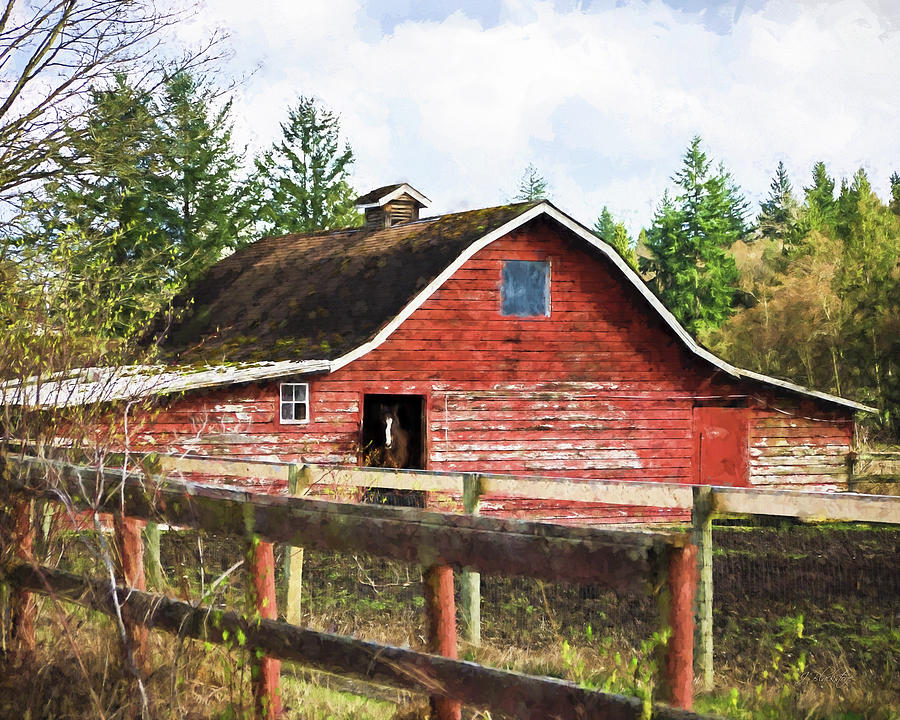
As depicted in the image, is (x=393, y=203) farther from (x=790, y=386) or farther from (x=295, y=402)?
(x=790, y=386)

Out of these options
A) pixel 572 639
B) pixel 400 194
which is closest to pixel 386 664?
pixel 572 639

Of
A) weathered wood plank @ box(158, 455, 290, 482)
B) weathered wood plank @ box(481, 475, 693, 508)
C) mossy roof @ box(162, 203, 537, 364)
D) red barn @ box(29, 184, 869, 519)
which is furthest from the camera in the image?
mossy roof @ box(162, 203, 537, 364)

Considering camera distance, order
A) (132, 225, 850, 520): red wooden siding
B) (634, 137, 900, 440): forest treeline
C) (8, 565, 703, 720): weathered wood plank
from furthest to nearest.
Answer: (634, 137, 900, 440): forest treeline, (132, 225, 850, 520): red wooden siding, (8, 565, 703, 720): weathered wood plank

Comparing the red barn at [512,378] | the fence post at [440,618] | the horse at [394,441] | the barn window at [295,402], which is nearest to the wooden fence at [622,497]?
the fence post at [440,618]

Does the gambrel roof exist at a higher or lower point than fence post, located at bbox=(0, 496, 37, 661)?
higher

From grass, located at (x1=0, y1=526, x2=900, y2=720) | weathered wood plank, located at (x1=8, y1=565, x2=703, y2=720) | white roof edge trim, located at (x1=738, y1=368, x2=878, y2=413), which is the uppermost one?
white roof edge trim, located at (x1=738, y1=368, x2=878, y2=413)

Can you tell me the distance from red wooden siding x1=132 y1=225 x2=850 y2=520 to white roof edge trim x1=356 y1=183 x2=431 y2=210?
26.1 feet

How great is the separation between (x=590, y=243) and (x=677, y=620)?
17720 millimetres

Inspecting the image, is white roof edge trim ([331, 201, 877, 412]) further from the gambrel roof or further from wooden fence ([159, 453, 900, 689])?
wooden fence ([159, 453, 900, 689])

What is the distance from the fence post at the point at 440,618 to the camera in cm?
419

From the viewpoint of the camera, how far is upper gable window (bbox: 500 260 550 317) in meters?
20.6

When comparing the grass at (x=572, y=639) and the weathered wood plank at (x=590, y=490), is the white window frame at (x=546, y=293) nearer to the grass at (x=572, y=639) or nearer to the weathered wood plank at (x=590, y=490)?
the grass at (x=572, y=639)

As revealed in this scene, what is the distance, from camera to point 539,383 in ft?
68.5

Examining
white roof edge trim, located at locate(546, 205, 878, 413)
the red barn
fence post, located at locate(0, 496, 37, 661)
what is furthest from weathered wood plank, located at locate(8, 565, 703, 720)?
white roof edge trim, located at locate(546, 205, 878, 413)
